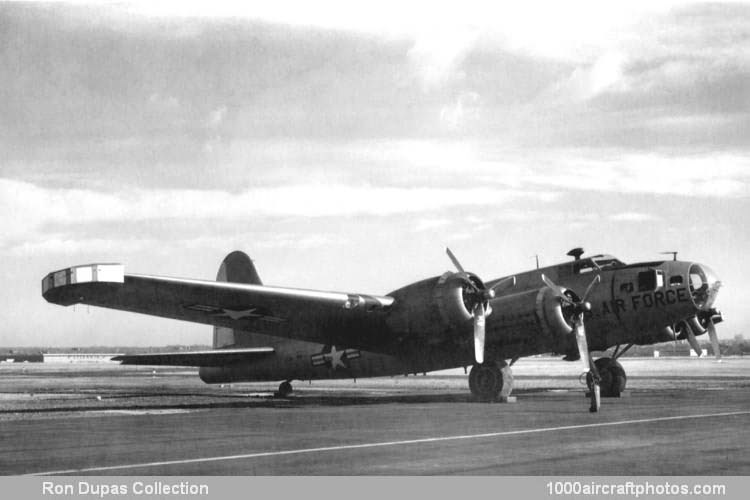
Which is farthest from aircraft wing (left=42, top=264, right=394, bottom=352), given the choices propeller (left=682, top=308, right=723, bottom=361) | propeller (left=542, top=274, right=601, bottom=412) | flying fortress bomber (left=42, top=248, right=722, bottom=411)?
propeller (left=682, top=308, right=723, bottom=361)

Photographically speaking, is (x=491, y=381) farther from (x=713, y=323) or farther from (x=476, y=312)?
(x=713, y=323)

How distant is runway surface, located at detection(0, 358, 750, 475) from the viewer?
1023cm

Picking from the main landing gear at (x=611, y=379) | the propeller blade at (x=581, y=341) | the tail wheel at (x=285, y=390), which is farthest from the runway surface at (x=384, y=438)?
the tail wheel at (x=285, y=390)

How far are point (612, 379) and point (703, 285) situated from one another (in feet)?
14.4

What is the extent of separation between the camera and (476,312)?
21656mm

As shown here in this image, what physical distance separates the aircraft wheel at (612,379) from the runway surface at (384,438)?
176 cm

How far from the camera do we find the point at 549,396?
25.9m

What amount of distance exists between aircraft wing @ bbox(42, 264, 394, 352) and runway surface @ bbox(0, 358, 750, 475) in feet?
6.45

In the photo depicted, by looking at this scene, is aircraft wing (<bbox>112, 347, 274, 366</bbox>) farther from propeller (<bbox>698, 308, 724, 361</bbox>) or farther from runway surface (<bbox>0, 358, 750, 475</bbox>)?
propeller (<bbox>698, 308, 724, 361</bbox>)

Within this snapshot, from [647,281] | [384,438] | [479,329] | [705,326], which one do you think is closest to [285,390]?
[479,329]

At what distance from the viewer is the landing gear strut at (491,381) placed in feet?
76.1

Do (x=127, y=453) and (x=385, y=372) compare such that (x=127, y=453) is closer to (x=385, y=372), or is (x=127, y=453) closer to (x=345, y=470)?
(x=345, y=470)
